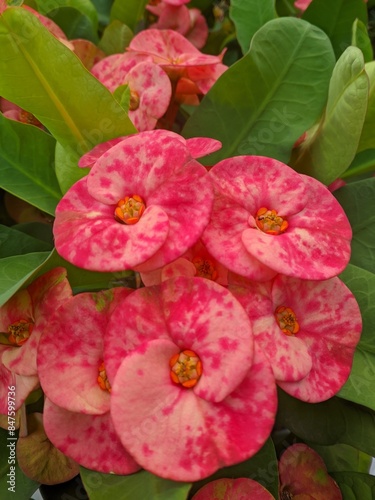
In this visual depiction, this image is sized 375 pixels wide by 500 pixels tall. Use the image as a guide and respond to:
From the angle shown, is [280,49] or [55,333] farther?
[280,49]

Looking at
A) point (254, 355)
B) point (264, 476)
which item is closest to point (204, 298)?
point (254, 355)

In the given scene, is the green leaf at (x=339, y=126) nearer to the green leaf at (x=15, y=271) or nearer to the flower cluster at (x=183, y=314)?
the flower cluster at (x=183, y=314)

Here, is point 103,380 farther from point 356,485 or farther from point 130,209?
point 356,485

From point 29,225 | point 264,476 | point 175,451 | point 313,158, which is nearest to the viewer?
point 175,451

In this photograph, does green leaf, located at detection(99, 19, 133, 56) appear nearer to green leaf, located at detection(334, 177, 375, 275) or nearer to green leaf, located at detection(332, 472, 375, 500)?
green leaf, located at detection(334, 177, 375, 275)

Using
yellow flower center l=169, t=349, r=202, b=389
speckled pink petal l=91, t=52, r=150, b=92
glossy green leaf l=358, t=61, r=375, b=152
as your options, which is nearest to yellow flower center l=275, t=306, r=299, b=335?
yellow flower center l=169, t=349, r=202, b=389

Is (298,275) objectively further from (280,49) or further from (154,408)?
(280,49)

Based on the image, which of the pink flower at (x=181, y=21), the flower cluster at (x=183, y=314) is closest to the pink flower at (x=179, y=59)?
the pink flower at (x=181, y=21)
